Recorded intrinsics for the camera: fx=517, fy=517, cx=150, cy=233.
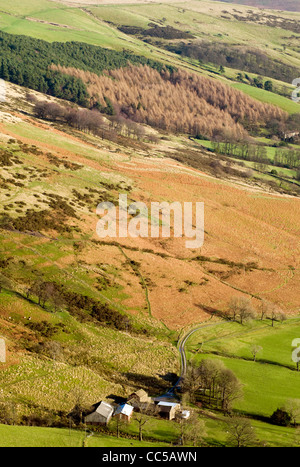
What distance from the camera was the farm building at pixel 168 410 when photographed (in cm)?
5916

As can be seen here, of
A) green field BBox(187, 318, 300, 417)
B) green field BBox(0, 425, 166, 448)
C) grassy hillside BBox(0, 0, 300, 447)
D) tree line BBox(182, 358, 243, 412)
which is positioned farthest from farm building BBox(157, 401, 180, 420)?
green field BBox(187, 318, 300, 417)

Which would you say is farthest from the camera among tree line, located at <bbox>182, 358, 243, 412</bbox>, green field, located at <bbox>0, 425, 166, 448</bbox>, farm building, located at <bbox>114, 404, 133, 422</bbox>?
tree line, located at <bbox>182, 358, 243, 412</bbox>

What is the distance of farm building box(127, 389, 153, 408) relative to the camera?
60.3 m

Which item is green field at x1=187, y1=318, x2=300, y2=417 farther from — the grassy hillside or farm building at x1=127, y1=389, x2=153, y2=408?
farm building at x1=127, y1=389, x2=153, y2=408

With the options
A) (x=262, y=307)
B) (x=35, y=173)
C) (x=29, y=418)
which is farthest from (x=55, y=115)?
(x=29, y=418)

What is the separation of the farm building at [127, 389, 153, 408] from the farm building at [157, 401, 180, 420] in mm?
1563

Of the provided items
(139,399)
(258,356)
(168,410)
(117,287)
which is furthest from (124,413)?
(117,287)

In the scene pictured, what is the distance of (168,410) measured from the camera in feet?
194

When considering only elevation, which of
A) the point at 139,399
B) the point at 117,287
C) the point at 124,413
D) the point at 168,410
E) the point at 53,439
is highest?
the point at 53,439

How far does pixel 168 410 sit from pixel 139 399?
3.76 metres

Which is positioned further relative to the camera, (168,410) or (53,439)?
(168,410)

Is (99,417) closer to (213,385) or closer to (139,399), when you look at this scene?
(139,399)

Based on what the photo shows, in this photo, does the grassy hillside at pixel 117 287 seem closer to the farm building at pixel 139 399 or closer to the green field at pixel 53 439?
the green field at pixel 53 439

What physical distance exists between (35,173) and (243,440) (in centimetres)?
8256
